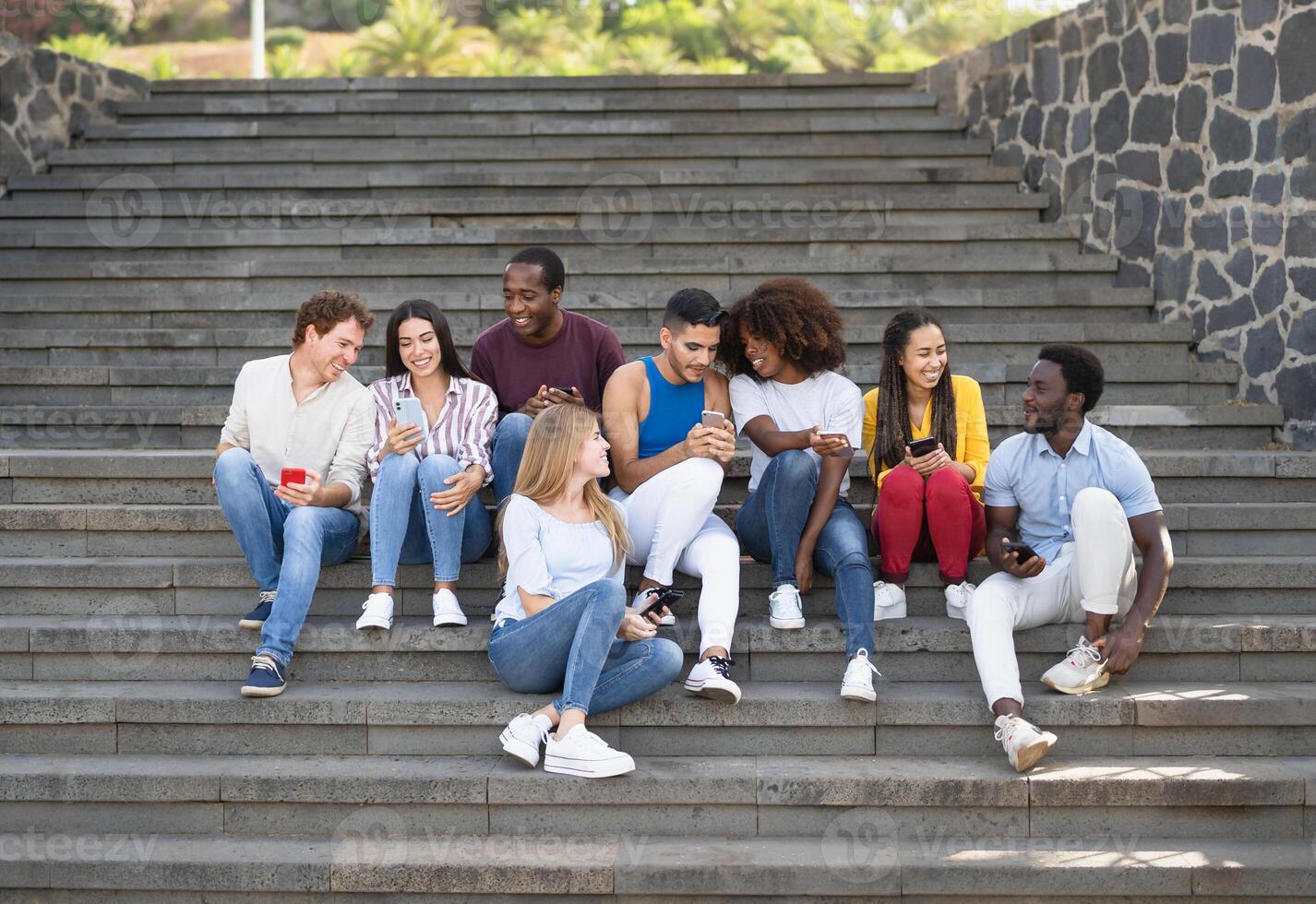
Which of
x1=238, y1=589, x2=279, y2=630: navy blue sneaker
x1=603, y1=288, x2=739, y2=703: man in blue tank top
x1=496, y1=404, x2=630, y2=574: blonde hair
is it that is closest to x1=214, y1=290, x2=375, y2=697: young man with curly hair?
x1=238, y1=589, x2=279, y2=630: navy blue sneaker

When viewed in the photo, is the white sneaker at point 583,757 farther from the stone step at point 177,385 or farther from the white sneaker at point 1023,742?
the stone step at point 177,385

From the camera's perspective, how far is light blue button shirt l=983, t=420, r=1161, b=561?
360 cm

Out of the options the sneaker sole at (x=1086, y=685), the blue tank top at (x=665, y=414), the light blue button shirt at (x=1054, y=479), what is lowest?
the sneaker sole at (x=1086, y=685)

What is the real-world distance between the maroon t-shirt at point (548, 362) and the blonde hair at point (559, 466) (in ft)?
2.32

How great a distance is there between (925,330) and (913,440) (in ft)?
1.22

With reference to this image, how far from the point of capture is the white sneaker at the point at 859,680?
3.40 m

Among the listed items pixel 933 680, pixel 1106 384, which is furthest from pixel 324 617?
pixel 1106 384

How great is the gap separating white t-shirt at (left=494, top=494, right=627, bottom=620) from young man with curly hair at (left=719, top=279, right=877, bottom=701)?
1.88ft

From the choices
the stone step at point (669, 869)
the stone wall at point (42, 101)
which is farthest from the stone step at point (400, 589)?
the stone wall at point (42, 101)

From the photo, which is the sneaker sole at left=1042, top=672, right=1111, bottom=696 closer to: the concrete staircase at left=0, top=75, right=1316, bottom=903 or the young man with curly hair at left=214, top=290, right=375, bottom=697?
the concrete staircase at left=0, top=75, right=1316, bottom=903

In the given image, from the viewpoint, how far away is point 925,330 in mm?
3896

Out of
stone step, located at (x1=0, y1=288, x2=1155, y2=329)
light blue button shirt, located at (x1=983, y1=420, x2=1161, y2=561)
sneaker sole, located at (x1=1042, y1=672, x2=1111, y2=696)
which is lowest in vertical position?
sneaker sole, located at (x1=1042, y1=672, x2=1111, y2=696)

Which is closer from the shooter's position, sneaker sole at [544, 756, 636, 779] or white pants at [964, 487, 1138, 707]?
sneaker sole at [544, 756, 636, 779]

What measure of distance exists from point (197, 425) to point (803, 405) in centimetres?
257
